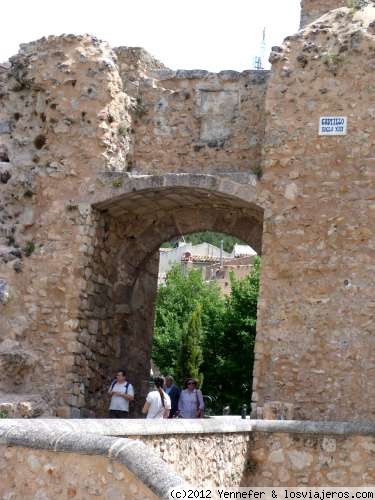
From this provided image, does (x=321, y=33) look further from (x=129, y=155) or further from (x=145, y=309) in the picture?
(x=145, y=309)

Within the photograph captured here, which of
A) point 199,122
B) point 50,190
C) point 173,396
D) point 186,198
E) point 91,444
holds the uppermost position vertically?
point 199,122

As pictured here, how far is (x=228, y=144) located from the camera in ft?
38.6

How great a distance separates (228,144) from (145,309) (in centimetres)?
340

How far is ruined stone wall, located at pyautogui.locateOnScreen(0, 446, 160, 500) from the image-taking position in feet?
16.4

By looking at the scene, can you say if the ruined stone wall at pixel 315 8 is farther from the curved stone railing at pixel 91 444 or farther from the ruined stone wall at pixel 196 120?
the curved stone railing at pixel 91 444

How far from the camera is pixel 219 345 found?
24.5m

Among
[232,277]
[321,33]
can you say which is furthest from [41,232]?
[232,277]

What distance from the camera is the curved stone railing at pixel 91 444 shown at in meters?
4.77

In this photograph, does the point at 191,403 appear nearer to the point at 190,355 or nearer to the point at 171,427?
the point at 171,427

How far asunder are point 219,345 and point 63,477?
1935 centimetres

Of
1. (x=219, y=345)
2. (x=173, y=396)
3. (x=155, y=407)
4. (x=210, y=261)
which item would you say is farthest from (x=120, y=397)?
(x=210, y=261)

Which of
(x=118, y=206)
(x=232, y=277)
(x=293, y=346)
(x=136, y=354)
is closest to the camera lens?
(x=293, y=346)

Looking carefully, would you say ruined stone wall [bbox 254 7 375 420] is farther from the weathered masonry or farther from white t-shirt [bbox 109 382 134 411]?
white t-shirt [bbox 109 382 134 411]

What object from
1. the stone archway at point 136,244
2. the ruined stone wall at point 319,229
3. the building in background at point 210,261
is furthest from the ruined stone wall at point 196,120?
the building in background at point 210,261
